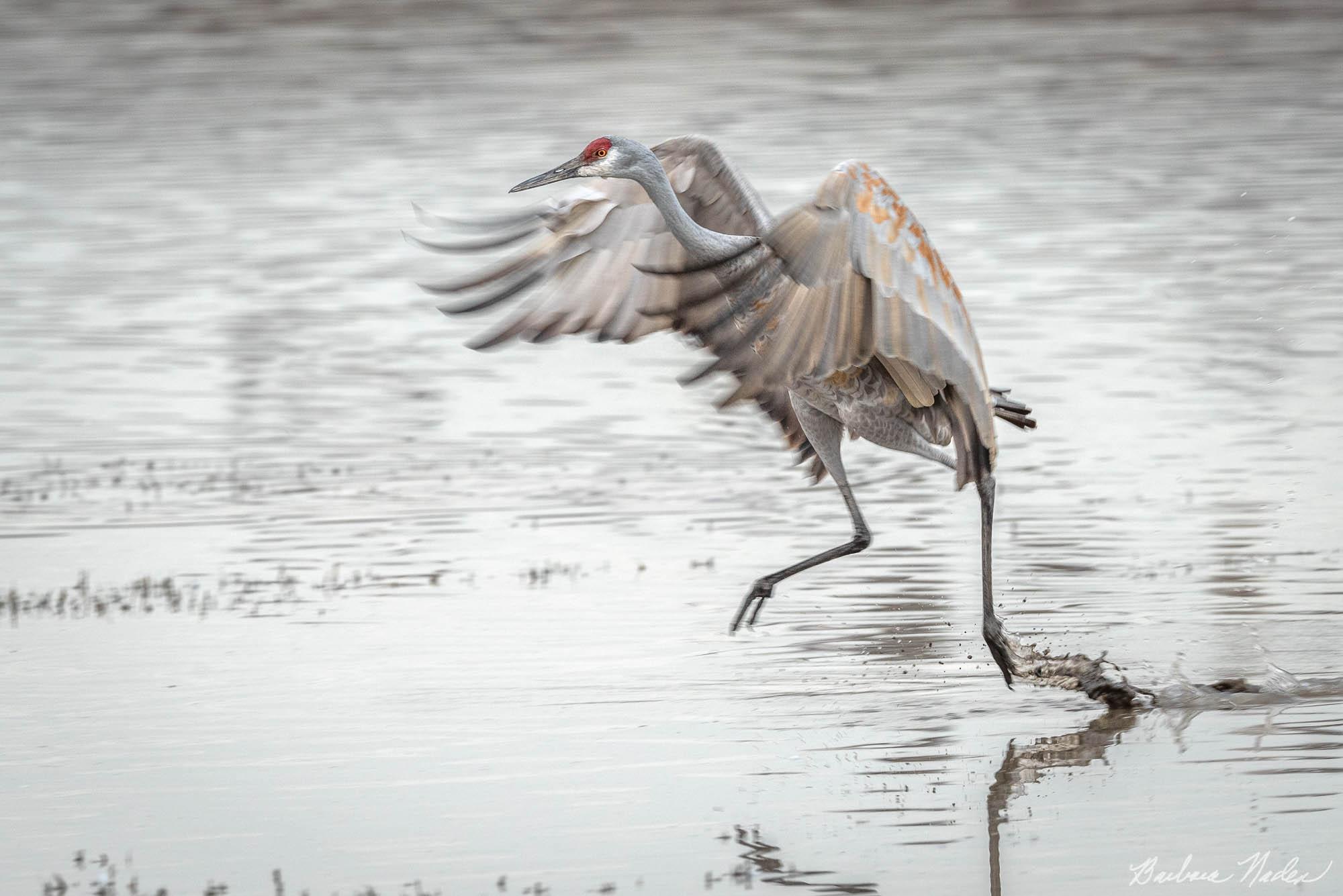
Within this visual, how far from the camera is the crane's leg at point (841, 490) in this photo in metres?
7.64

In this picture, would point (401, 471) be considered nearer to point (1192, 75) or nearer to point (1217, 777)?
point (1217, 777)

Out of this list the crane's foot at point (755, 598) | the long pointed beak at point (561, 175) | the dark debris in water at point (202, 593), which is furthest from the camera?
the dark debris in water at point (202, 593)

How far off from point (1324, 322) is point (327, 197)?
10.8m

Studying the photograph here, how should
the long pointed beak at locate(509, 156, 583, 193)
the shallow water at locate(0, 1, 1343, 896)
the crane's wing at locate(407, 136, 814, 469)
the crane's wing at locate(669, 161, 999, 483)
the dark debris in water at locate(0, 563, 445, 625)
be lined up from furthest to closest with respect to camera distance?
the dark debris in water at locate(0, 563, 445, 625), the crane's wing at locate(407, 136, 814, 469), the long pointed beak at locate(509, 156, 583, 193), the crane's wing at locate(669, 161, 999, 483), the shallow water at locate(0, 1, 1343, 896)

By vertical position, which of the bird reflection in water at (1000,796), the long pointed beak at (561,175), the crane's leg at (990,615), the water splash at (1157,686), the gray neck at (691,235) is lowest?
the bird reflection in water at (1000,796)

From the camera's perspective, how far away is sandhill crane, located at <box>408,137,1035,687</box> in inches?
251

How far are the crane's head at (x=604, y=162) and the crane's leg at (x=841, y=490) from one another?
1.06 m

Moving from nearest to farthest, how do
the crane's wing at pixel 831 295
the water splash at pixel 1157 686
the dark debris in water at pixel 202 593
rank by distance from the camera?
the crane's wing at pixel 831 295 → the water splash at pixel 1157 686 → the dark debris in water at pixel 202 593

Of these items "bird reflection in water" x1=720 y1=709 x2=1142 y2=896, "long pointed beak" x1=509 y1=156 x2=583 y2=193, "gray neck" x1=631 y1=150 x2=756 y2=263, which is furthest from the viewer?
"long pointed beak" x1=509 y1=156 x2=583 y2=193

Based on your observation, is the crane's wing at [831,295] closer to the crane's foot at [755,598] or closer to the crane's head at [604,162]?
the crane's head at [604,162]

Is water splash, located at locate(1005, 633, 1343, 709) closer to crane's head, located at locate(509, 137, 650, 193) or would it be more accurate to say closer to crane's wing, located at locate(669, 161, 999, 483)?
crane's wing, located at locate(669, 161, 999, 483)

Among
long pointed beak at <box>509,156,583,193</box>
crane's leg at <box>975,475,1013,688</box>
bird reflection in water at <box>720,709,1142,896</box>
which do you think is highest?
long pointed beak at <box>509,156,583,193</box>

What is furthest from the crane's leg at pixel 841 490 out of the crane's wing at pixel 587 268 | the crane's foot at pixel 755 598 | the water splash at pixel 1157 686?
the water splash at pixel 1157 686

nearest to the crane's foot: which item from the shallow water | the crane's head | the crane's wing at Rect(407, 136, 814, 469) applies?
the shallow water
